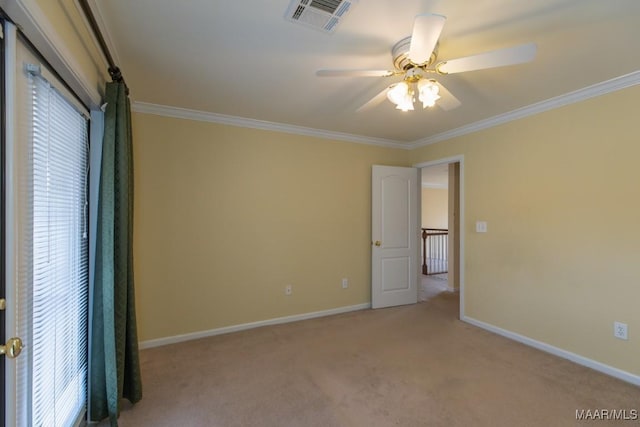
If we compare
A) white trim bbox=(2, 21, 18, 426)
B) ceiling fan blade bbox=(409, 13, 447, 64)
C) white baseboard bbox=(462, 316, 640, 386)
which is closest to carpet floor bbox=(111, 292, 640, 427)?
white baseboard bbox=(462, 316, 640, 386)

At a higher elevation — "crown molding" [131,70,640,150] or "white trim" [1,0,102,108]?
"crown molding" [131,70,640,150]

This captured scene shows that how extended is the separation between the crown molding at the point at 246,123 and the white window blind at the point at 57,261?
3.98 feet

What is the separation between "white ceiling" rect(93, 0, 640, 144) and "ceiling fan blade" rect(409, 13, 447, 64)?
0.86 feet

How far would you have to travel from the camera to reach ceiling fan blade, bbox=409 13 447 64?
129 cm

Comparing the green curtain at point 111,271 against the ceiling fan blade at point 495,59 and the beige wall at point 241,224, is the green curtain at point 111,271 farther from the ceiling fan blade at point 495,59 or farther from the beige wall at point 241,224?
the ceiling fan blade at point 495,59

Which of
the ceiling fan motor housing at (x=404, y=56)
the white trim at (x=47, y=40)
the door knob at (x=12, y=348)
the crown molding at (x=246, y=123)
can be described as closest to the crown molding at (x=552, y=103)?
the crown molding at (x=246, y=123)

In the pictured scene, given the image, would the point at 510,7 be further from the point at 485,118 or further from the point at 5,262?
the point at 5,262

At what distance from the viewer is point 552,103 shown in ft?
9.21

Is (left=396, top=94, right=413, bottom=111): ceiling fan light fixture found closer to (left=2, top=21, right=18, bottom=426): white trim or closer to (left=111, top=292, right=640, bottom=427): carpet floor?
(left=2, top=21, right=18, bottom=426): white trim

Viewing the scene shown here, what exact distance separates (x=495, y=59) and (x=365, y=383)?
2342mm

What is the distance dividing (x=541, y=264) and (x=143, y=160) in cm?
414

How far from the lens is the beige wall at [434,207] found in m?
10.1

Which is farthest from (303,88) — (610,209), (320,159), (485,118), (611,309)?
(611,309)

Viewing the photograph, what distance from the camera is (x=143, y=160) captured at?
2957 millimetres
